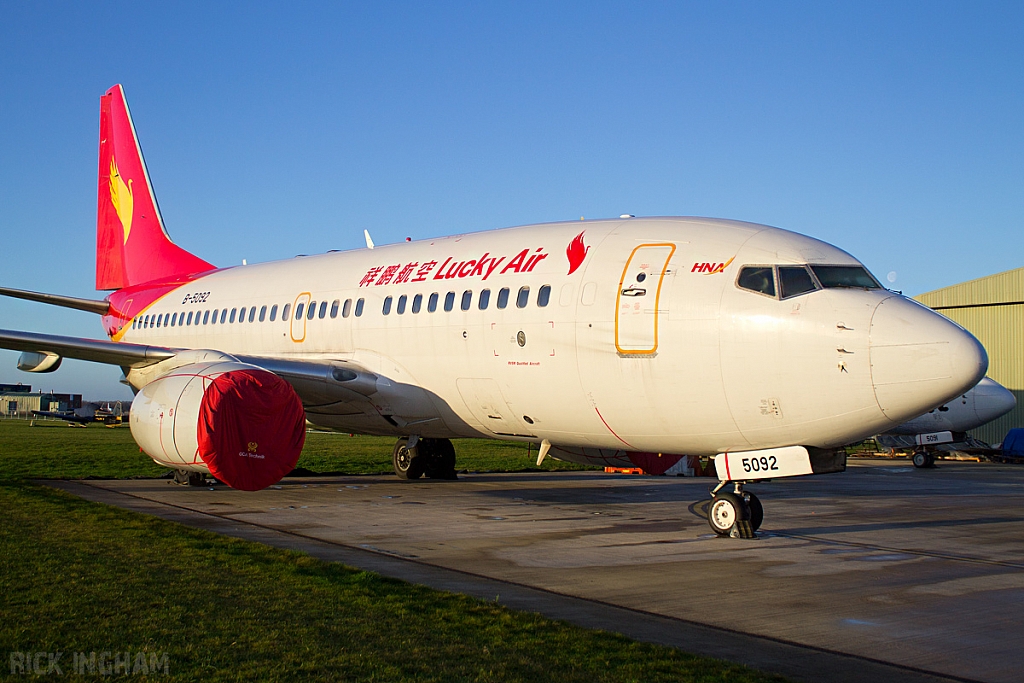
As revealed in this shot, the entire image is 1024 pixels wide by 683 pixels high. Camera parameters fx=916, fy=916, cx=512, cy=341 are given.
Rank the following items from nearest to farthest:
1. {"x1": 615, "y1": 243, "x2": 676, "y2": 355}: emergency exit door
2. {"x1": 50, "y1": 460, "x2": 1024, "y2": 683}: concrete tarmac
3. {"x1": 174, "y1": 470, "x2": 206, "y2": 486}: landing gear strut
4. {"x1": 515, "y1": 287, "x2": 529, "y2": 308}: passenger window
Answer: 1. {"x1": 50, "y1": 460, "x2": 1024, "y2": 683}: concrete tarmac
2. {"x1": 615, "y1": 243, "x2": 676, "y2": 355}: emergency exit door
3. {"x1": 515, "y1": 287, "x2": 529, "y2": 308}: passenger window
4. {"x1": 174, "y1": 470, "x2": 206, "y2": 486}: landing gear strut

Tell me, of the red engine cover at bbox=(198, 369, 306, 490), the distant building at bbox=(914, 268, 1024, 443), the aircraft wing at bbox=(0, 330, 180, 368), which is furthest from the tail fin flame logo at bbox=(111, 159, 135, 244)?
the distant building at bbox=(914, 268, 1024, 443)

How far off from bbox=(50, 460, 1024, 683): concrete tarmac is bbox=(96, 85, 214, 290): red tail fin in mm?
7349

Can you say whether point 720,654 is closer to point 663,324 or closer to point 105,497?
point 663,324

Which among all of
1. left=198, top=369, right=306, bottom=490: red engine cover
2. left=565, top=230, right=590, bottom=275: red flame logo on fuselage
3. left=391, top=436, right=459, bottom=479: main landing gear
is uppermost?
left=565, top=230, right=590, bottom=275: red flame logo on fuselage

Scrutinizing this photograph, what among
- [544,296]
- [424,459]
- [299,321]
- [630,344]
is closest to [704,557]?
[630,344]

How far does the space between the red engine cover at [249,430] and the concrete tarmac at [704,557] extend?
2.36 feet

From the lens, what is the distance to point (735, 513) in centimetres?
1096

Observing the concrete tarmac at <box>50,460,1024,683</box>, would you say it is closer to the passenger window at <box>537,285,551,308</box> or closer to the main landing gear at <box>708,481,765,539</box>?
the main landing gear at <box>708,481,765,539</box>

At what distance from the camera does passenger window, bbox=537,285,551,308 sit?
1220 centimetres

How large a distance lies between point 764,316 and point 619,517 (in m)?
4.56

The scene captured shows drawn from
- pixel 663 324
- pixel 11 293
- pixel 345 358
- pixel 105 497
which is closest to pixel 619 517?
pixel 663 324

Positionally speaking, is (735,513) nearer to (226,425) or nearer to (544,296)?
(544,296)

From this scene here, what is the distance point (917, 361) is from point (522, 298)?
17.2 ft

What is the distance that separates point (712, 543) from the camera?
10883 millimetres
